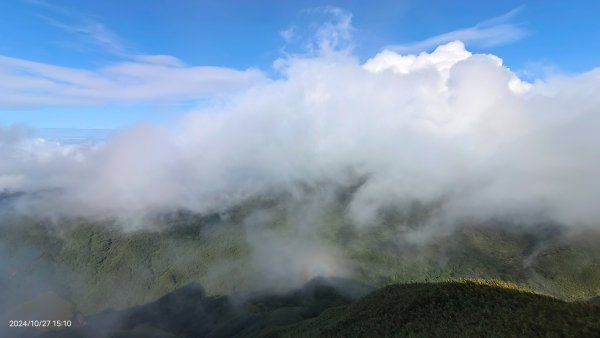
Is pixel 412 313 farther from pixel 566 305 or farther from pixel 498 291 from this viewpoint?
pixel 566 305

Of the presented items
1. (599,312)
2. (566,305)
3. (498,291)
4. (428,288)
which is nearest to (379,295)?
(428,288)

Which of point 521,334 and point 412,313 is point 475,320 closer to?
point 521,334

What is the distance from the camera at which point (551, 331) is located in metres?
64.3

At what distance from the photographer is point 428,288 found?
118 metres

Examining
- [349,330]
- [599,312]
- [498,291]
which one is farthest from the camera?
[349,330]

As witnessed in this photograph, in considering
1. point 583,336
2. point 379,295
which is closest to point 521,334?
point 583,336

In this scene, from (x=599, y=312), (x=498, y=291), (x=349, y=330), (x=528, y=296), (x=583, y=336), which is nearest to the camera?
(x=583, y=336)

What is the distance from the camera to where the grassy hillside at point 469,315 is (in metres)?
66.8

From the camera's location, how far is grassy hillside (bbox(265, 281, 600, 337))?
66.8 metres

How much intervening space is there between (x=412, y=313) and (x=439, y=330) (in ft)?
64.3

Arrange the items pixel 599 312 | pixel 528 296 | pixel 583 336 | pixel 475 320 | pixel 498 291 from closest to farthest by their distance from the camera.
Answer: pixel 583 336
pixel 599 312
pixel 475 320
pixel 528 296
pixel 498 291

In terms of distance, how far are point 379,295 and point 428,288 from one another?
107ft

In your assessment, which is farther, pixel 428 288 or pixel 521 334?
pixel 428 288

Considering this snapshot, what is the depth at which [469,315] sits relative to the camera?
87562 mm
